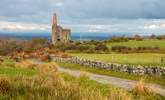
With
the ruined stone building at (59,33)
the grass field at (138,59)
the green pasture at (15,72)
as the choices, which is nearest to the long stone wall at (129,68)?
the grass field at (138,59)

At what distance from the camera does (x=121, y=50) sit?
61250 mm

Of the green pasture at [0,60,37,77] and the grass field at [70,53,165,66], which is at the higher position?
the green pasture at [0,60,37,77]

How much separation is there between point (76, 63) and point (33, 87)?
3305 centimetres

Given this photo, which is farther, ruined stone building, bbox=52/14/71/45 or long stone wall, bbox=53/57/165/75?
ruined stone building, bbox=52/14/71/45

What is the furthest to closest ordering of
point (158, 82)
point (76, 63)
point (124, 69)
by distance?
point (76, 63)
point (124, 69)
point (158, 82)

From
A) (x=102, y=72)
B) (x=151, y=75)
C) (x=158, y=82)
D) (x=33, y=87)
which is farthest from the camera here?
(x=102, y=72)

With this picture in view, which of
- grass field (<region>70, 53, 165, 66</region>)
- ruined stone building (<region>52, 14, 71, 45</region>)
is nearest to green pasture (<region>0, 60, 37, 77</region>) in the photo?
grass field (<region>70, 53, 165, 66</region>)

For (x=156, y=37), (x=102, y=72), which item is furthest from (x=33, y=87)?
(x=156, y=37)

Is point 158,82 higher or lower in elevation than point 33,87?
lower

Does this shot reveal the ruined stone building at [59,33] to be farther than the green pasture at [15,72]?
Yes

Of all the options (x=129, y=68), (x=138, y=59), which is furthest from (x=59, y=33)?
(x=129, y=68)

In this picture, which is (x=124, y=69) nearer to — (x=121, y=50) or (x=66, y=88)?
(x=66, y=88)

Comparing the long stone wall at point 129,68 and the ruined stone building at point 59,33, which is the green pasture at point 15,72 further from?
the ruined stone building at point 59,33

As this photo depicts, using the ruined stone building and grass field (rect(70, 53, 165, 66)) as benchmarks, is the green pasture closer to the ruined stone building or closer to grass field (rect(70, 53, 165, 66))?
grass field (rect(70, 53, 165, 66))
